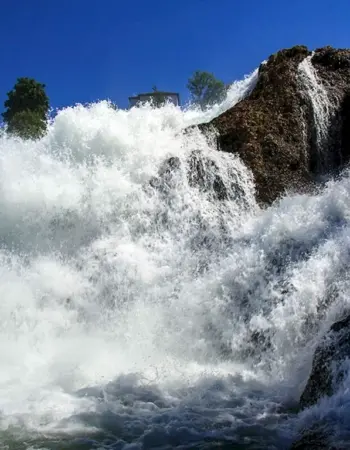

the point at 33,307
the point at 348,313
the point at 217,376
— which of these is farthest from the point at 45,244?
the point at 348,313

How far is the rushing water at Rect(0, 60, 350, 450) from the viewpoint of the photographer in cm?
524

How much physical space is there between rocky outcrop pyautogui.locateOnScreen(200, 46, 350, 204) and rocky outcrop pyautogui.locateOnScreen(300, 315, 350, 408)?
14.5 ft

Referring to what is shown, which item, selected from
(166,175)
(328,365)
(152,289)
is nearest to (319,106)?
(166,175)

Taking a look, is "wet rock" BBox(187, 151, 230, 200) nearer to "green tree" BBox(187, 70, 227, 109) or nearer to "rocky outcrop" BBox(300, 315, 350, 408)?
"rocky outcrop" BBox(300, 315, 350, 408)

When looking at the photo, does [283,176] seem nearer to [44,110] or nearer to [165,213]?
[165,213]

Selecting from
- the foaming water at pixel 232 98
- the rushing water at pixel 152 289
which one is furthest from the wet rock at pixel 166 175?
the foaming water at pixel 232 98

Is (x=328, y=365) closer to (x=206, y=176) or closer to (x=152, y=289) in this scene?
(x=152, y=289)

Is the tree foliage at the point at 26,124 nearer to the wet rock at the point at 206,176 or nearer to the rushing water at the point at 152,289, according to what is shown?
the rushing water at the point at 152,289

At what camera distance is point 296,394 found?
5.38m

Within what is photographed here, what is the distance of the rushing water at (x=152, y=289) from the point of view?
5.24 m

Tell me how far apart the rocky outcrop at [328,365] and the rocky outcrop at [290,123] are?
174 inches

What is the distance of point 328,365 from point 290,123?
246 inches

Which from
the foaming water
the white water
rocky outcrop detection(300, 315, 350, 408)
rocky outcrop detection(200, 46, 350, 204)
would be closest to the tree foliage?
the foaming water

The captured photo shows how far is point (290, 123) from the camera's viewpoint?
10.3 meters
